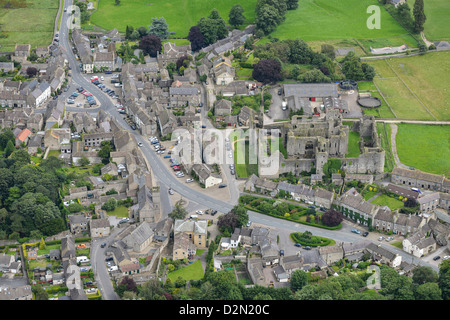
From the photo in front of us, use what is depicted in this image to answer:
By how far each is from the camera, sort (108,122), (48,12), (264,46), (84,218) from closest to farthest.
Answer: (84,218), (108,122), (264,46), (48,12)

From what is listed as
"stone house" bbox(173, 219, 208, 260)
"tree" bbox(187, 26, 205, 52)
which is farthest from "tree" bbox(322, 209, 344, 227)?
"tree" bbox(187, 26, 205, 52)

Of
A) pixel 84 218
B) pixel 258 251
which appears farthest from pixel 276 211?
pixel 84 218

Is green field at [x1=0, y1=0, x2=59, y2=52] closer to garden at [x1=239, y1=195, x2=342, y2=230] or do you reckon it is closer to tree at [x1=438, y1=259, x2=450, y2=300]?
garden at [x1=239, y1=195, x2=342, y2=230]

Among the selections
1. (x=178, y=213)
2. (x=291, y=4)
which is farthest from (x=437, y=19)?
(x=178, y=213)

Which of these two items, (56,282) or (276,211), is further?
(276,211)

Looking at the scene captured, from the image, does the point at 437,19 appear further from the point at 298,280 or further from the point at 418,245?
the point at 298,280

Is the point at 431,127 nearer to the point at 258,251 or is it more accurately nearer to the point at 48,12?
the point at 258,251

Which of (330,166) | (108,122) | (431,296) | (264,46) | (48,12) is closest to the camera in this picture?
(431,296)

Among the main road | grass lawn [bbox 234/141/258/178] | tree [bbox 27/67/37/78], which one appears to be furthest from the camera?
tree [bbox 27/67/37/78]
